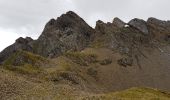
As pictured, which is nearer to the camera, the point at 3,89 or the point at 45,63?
the point at 3,89

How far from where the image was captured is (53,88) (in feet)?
305

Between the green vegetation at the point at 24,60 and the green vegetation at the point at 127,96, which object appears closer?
the green vegetation at the point at 127,96

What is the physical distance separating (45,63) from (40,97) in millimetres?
111887

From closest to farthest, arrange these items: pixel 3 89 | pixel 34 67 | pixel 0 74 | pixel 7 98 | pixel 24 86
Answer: pixel 7 98 → pixel 3 89 → pixel 24 86 → pixel 0 74 → pixel 34 67

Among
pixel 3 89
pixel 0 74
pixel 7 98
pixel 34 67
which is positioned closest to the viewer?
pixel 7 98

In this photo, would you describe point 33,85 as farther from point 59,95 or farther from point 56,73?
point 56,73

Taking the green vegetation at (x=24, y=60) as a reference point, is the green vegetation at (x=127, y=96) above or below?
below

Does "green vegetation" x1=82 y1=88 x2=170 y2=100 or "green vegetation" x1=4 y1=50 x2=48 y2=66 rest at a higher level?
"green vegetation" x1=4 y1=50 x2=48 y2=66

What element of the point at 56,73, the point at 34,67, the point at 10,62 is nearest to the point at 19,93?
the point at 56,73

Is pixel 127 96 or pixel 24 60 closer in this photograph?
pixel 127 96

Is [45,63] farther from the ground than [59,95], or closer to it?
farther from the ground

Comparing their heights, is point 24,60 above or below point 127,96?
above

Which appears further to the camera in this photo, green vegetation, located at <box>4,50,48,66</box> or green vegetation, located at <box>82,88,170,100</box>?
green vegetation, located at <box>4,50,48,66</box>

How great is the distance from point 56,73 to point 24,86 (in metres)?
73.9
